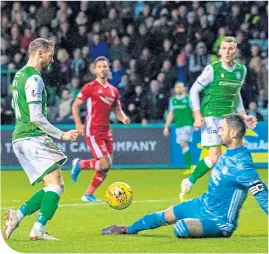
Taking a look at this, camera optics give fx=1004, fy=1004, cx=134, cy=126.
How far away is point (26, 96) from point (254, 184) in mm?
2319

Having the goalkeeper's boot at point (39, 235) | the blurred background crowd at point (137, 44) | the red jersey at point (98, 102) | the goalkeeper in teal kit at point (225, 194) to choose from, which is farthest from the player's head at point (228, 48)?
the blurred background crowd at point (137, 44)

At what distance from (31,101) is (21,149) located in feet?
1.86

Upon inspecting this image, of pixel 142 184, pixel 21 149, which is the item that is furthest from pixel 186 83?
pixel 21 149

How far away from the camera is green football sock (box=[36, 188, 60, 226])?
9547mm

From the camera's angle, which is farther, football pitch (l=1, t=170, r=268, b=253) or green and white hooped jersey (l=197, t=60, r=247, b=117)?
green and white hooped jersey (l=197, t=60, r=247, b=117)

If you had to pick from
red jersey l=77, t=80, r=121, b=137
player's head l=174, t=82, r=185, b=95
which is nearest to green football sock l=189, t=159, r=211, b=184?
red jersey l=77, t=80, r=121, b=137

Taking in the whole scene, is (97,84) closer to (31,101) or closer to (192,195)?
(192,195)

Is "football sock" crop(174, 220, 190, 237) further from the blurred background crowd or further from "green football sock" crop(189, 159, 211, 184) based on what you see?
the blurred background crowd

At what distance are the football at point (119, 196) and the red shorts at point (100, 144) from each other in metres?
3.50

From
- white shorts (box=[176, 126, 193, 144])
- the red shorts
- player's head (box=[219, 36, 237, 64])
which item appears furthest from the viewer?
white shorts (box=[176, 126, 193, 144])

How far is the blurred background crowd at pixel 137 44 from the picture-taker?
21953mm

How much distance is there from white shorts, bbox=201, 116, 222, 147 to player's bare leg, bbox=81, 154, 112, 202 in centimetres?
156

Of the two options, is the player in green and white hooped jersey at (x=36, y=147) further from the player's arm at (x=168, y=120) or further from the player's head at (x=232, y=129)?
the player's arm at (x=168, y=120)

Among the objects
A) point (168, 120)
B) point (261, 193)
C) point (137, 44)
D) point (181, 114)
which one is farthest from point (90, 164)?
point (137, 44)
